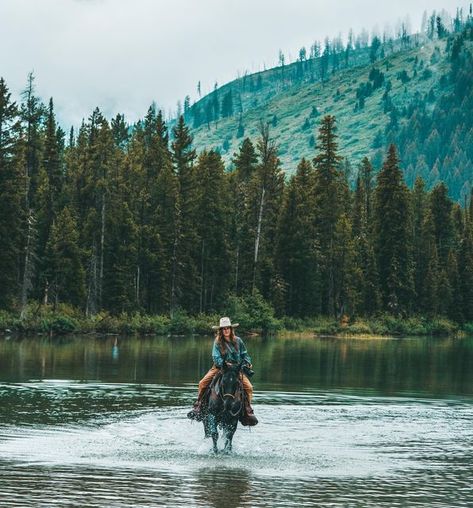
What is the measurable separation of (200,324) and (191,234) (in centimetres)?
1430

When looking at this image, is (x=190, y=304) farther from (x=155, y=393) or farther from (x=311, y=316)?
(x=155, y=393)

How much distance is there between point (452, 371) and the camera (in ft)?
147

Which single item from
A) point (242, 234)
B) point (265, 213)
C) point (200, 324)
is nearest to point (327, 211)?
point (265, 213)

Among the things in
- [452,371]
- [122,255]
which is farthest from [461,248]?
[452,371]

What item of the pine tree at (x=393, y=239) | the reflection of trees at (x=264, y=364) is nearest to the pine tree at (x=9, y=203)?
the reflection of trees at (x=264, y=364)

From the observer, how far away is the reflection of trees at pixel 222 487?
46.6ft

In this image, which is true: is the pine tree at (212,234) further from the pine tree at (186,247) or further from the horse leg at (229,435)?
the horse leg at (229,435)

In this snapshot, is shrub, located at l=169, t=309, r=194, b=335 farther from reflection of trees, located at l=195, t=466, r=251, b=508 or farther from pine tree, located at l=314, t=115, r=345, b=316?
reflection of trees, located at l=195, t=466, r=251, b=508

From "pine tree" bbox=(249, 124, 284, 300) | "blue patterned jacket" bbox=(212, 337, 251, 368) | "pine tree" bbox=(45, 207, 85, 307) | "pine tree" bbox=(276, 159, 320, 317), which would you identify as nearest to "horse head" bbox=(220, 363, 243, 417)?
"blue patterned jacket" bbox=(212, 337, 251, 368)

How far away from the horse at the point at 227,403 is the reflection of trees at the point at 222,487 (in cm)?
202

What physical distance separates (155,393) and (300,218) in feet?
225

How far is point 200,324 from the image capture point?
79688 millimetres

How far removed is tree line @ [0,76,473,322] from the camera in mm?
81812

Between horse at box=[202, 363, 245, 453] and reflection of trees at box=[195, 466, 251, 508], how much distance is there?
2023 mm
